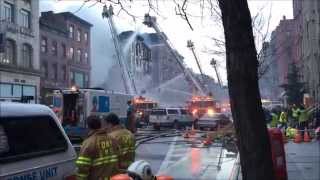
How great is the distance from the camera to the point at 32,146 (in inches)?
192

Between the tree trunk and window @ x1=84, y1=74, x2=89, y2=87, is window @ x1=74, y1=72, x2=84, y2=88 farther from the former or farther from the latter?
the tree trunk

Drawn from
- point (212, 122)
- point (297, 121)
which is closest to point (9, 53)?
point (212, 122)

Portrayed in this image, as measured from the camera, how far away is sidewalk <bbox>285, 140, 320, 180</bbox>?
40.3 feet

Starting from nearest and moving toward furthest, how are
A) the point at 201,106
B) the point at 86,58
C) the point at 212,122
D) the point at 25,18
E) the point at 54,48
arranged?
the point at 212,122 → the point at 201,106 → the point at 25,18 → the point at 54,48 → the point at 86,58

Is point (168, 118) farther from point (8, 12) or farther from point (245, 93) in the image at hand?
point (245, 93)

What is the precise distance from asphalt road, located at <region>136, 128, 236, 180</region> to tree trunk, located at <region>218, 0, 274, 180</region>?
7233 millimetres

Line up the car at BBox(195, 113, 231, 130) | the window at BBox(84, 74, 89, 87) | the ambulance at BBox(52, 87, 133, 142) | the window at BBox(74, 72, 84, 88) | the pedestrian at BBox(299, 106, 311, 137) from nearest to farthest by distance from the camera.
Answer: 1. the ambulance at BBox(52, 87, 133, 142)
2. the pedestrian at BBox(299, 106, 311, 137)
3. the car at BBox(195, 113, 231, 130)
4. the window at BBox(74, 72, 84, 88)
5. the window at BBox(84, 74, 89, 87)

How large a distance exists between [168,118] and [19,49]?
15.8m

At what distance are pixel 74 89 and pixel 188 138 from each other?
5623mm

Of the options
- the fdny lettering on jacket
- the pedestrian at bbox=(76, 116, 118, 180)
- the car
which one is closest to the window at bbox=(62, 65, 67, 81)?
the car

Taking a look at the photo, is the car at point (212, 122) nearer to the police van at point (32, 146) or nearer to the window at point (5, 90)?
the window at point (5, 90)

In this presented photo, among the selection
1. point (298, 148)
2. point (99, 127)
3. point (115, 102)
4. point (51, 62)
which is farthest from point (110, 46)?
point (99, 127)

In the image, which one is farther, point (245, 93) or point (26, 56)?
point (26, 56)

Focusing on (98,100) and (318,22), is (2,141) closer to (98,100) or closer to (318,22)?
(98,100)
